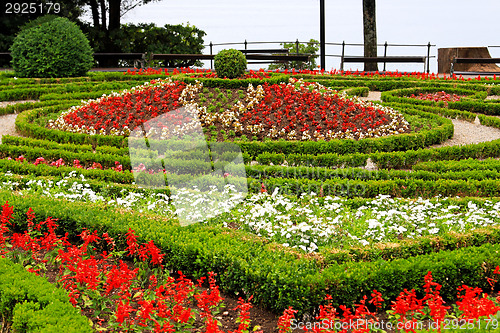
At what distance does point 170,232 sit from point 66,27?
1467cm

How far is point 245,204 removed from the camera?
719 cm

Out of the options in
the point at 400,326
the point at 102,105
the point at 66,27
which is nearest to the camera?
the point at 400,326

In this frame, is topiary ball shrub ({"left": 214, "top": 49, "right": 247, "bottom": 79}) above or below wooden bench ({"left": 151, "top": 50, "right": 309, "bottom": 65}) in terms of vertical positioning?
below

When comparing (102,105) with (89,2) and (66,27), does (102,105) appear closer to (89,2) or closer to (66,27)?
(66,27)

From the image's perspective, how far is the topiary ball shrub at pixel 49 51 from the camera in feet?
59.3

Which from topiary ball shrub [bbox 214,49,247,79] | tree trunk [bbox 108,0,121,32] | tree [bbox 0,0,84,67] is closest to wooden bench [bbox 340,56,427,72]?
topiary ball shrub [bbox 214,49,247,79]

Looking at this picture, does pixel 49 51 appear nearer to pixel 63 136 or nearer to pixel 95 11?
pixel 63 136

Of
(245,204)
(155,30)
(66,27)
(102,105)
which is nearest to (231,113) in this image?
(102,105)

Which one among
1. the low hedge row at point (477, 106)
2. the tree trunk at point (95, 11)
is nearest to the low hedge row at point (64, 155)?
the low hedge row at point (477, 106)

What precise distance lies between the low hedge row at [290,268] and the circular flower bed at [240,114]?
5.16 metres

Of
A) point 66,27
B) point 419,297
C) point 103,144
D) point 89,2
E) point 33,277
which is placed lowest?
point 419,297

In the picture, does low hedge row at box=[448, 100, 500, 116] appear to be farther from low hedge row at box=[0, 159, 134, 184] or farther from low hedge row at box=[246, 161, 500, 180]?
low hedge row at box=[0, 159, 134, 184]

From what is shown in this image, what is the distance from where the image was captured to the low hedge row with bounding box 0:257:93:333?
14.2ft

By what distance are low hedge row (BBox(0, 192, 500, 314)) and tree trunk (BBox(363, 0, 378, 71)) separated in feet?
63.1
